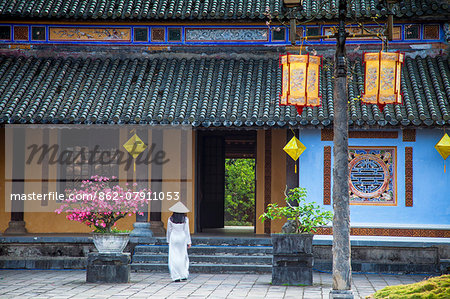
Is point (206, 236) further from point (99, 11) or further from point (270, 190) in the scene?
point (99, 11)

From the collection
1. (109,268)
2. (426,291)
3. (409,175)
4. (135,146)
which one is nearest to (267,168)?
(135,146)

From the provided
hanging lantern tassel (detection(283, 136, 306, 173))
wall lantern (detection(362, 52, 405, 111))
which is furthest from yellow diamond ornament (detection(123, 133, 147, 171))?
wall lantern (detection(362, 52, 405, 111))

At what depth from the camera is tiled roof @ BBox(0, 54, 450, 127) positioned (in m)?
13.4

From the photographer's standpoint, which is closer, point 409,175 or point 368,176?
point 409,175

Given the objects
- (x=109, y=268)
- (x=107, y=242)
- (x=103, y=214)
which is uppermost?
(x=103, y=214)

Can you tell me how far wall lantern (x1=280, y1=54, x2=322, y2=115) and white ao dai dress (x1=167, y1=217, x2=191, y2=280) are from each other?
364cm

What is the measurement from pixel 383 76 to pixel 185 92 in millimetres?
6146

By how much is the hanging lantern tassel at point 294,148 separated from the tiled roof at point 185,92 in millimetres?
570

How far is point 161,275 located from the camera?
40.7 feet

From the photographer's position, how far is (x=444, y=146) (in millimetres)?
13234

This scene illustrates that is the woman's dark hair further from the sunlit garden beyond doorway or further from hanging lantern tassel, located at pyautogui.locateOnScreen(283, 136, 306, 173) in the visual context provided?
the sunlit garden beyond doorway

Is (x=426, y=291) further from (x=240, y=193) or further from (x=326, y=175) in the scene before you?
(x=240, y=193)

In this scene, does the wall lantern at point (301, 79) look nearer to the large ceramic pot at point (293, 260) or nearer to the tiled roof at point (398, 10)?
the large ceramic pot at point (293, 260)

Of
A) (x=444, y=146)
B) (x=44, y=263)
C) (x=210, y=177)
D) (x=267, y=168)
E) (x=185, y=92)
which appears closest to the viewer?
(x=444, y=146)
